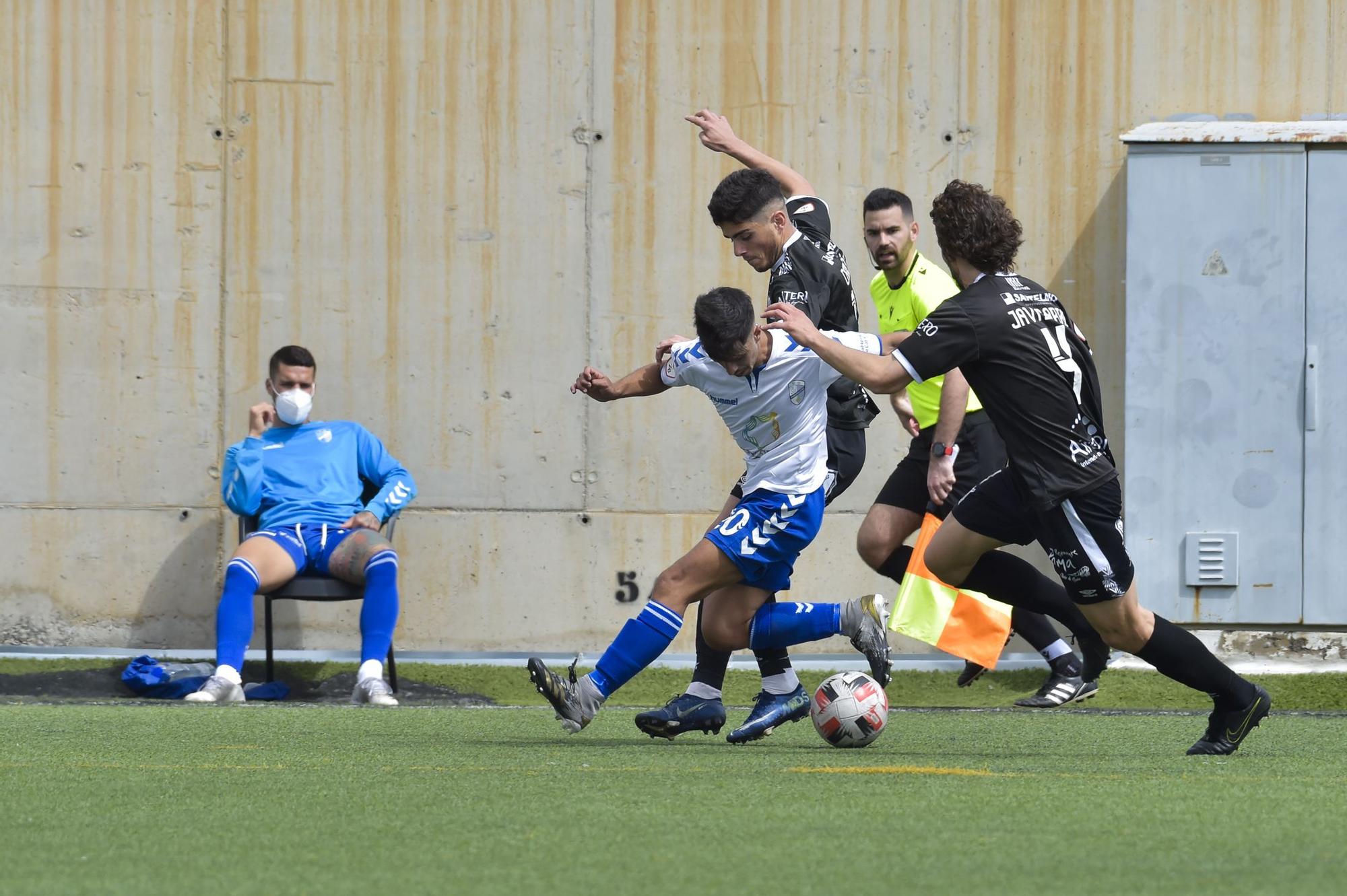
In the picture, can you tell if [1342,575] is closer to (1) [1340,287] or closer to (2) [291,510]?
(1) [1340,287]

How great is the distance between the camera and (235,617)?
23.3 ft

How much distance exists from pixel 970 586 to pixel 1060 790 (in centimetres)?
244

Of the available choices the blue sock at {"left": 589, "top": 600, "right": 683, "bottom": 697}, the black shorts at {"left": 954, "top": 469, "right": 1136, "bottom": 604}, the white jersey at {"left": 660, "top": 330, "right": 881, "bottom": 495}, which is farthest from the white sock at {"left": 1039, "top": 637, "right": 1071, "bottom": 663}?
the blue sock at {"left": 589, "top": 600, "right": 683, "bottom": 697}

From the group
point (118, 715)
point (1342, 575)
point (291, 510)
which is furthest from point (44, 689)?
point (1342, 575)

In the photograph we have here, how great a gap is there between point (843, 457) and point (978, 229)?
1217 millimetres

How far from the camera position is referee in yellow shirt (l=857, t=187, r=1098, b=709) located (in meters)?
6.36

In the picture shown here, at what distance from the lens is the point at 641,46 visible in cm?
843

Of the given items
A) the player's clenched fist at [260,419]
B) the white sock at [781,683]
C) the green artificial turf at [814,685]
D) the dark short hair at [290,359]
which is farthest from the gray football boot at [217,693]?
the white sock at [781,683]

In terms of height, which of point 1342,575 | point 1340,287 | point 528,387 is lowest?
point 1342,575

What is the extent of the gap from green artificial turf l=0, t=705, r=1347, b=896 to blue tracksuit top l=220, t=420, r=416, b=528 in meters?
→ 2.33

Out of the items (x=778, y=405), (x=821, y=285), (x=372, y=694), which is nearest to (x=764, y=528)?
(x=778, y=405)

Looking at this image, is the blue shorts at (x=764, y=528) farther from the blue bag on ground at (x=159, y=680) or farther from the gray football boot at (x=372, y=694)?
the blue bag on ground at (x=159, y=680)

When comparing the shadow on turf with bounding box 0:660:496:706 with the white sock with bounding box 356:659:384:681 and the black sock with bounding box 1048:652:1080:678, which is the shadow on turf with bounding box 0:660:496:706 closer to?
the white sock with bounding box 356:659:384:681

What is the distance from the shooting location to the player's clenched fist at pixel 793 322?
4371 millimetres
